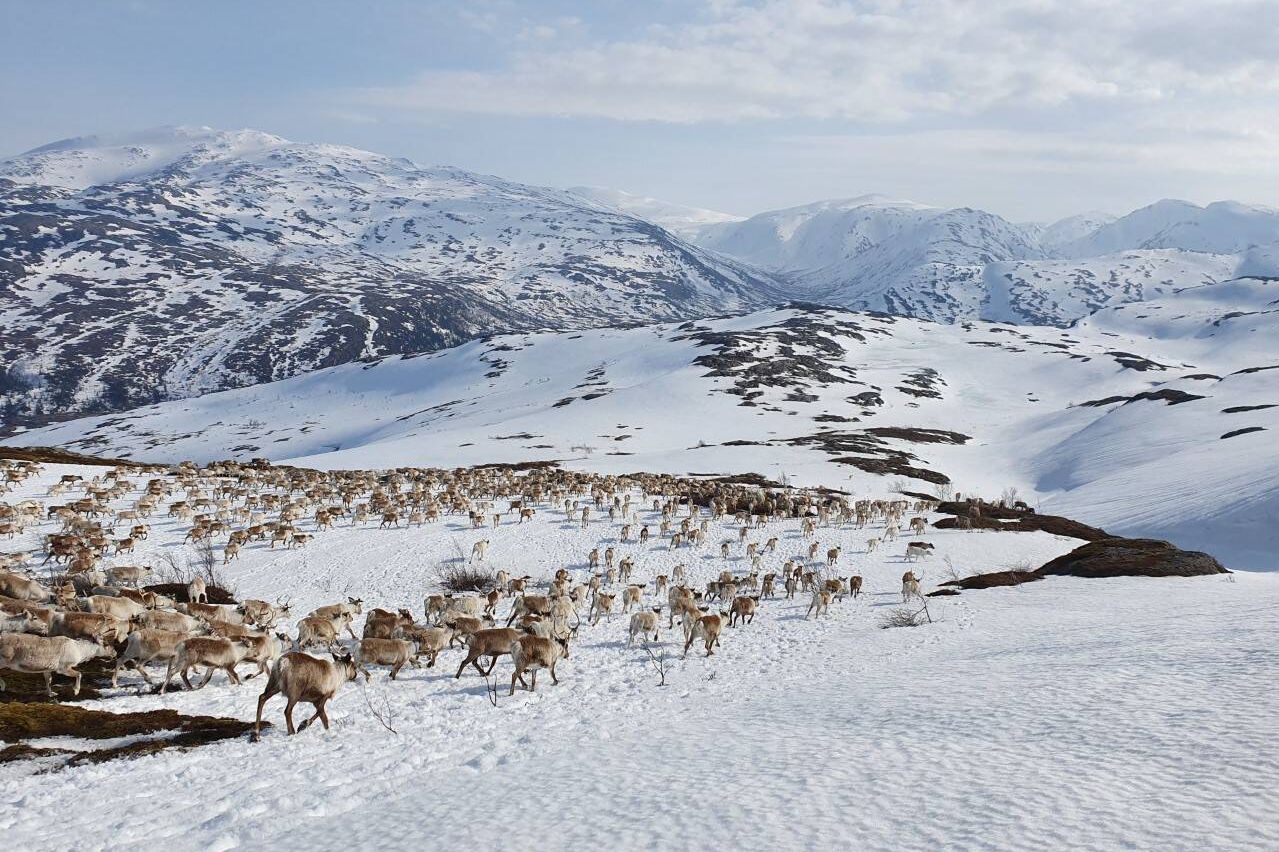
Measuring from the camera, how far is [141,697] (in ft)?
45.5

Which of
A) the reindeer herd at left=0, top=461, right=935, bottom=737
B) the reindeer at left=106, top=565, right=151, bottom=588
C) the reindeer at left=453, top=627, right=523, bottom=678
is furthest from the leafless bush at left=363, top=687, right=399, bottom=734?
the reindeer at left=106, top=565, right=151, bottom=588

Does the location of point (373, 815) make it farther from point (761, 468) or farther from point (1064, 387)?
point (1064, 387)

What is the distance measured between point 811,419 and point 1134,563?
79.3 meters

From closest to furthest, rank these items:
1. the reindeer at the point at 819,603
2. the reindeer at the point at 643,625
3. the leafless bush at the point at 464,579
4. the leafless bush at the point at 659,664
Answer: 1. the leafless bush at the point at 659,664
2. the reindeer at the point at 643,625
3. the reindeer at the point at 819,603
4. the leafless bush at the point at 464,579

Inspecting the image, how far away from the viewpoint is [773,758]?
10.1 m

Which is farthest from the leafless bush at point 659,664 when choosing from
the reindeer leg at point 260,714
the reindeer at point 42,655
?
the reindeer at point 42,655

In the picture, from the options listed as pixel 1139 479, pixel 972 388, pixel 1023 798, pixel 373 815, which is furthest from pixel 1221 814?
pixel 972 388

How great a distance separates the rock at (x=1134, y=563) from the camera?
26.4 meters

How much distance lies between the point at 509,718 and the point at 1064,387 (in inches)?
6154

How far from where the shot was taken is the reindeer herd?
14930mm

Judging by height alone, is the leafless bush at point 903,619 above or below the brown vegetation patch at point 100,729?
below

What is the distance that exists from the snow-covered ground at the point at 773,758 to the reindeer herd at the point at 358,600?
2.81ft

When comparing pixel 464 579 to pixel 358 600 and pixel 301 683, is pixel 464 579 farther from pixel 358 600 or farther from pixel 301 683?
pixel 301 683

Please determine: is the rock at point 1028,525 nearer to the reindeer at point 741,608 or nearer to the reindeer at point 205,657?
the reindeer at point 741,608
